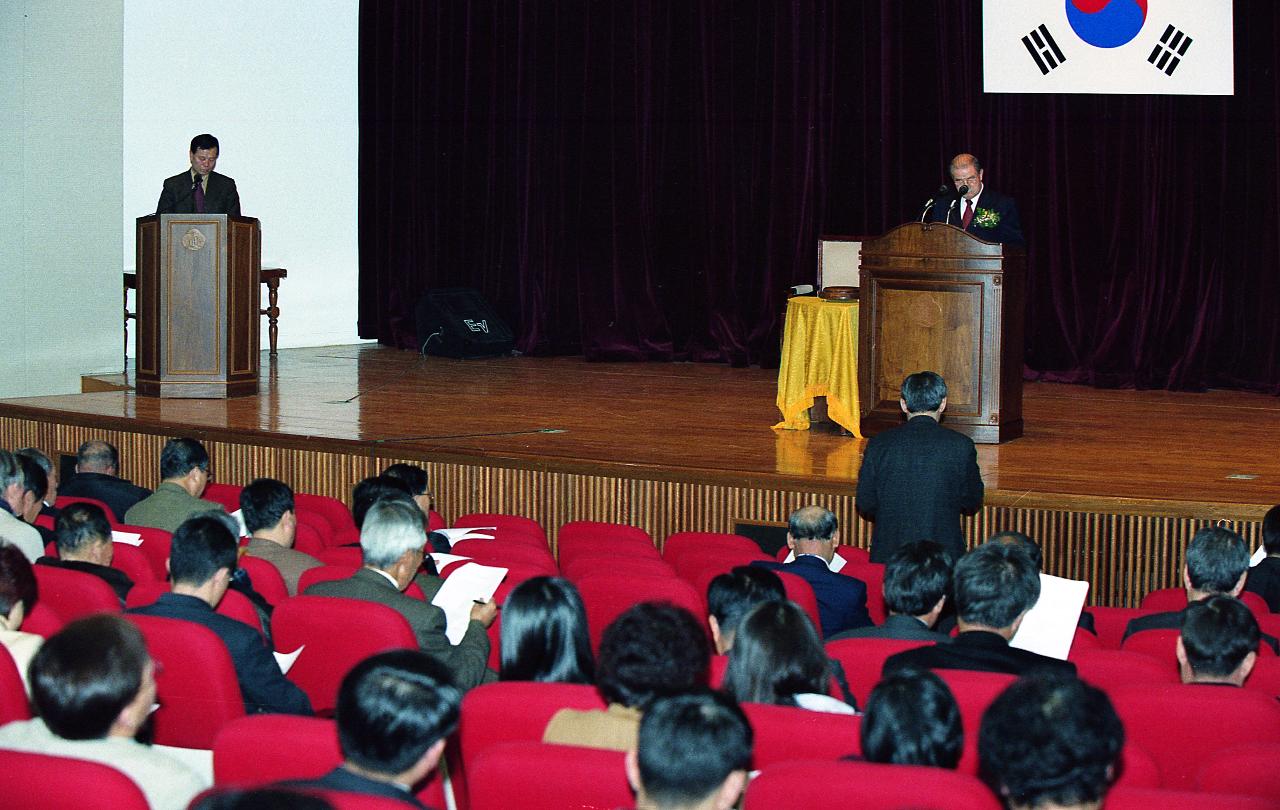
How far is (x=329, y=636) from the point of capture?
3346mm

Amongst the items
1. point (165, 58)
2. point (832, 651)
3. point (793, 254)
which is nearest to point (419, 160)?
point (165, 58)

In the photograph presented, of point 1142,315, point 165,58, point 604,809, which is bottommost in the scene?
point 604,809

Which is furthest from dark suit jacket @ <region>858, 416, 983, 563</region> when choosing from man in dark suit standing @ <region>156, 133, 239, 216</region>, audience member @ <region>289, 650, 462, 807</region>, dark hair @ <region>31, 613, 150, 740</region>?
man in dark suit standing @ <region>156, 133, 239, 216</region>

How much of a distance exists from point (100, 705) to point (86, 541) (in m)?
1.73

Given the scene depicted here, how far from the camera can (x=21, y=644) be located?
2.99 metres

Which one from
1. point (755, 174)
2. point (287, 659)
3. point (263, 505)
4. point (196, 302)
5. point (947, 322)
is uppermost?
point (755, 174)

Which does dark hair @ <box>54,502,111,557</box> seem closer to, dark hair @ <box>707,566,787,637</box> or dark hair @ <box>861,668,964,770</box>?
dark hair @ <box>707,566,787,637</box>

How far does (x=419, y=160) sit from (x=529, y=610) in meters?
9.37

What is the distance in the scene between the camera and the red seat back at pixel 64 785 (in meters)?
2.11

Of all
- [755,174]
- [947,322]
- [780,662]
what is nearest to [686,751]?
[780,662]

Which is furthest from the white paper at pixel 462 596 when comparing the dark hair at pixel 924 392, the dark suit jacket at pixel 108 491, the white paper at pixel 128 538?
the dark suit jacket at pixel 108 491

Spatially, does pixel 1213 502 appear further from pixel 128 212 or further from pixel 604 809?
pixel 128 212

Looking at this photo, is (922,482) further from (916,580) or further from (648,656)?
(648,656)

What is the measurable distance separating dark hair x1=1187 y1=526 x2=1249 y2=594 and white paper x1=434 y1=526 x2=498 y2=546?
2.08m
